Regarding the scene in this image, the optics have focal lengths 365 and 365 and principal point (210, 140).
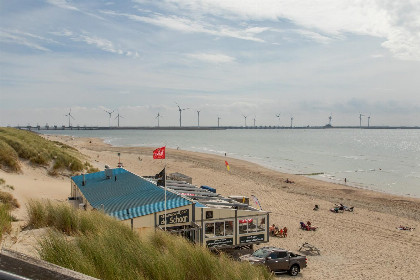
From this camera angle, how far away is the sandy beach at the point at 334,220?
18.0m

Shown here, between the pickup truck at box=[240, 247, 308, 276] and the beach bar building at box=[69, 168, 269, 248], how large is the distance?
54.8 inches

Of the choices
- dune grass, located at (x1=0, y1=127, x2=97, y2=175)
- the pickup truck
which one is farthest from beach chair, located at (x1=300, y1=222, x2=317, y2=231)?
dune grass, located at (x1=0, y1=127, x2=97, y2=175)

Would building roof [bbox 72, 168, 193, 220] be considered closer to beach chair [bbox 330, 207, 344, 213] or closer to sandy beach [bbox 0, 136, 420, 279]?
sandy beach [bbox 0, 136, 420, 279]

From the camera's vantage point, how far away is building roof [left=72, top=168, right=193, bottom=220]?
50.1 feet

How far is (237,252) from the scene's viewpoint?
53.4 ft

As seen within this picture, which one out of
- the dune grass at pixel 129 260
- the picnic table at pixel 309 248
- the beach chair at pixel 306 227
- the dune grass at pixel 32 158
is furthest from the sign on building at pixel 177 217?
the dune grass at pixel 32 158

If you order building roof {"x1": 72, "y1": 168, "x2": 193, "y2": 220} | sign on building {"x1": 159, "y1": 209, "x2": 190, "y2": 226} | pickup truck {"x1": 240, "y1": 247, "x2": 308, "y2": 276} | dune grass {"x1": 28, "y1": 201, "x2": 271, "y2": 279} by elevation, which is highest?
dune grass {"x1": 28, "y1": 201, "x2": 271, "y2": 279}

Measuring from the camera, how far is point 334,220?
28.0 meters

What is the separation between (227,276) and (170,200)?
945 centimetres

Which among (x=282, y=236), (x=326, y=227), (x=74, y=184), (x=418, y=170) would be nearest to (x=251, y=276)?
(x=282, y=236)

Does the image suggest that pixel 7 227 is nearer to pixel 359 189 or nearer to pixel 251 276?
pixel 251 276

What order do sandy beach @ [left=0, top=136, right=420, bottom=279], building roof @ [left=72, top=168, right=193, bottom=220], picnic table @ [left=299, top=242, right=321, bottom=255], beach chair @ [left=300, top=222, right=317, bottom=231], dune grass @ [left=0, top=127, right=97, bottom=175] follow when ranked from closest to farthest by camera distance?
building roof @ [left=72, top=168, right=193, bottom=220], sandy beach @ [left=0, top=136, right=420, bottom=279], picnic table @ [left=299, top=242, right=321, bottom=255], beach chair @ [left=300, top=222, right=317, bottom=231], dune grass @ [left=0, top=127, right=97, bottom=175]

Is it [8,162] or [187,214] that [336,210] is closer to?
[187,214]

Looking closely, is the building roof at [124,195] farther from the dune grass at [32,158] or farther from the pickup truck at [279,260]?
the dune grass at [32,158]
